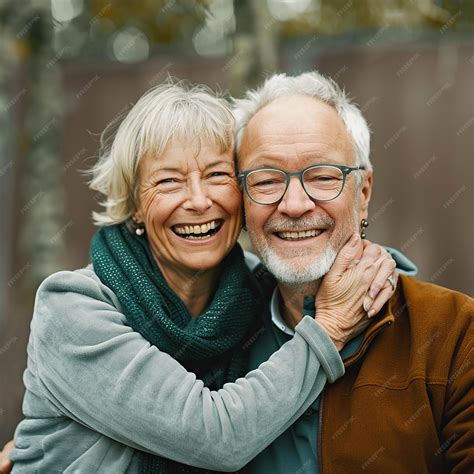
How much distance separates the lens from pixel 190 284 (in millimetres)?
2820

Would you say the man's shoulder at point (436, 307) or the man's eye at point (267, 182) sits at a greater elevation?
the man's eye at point (267, 182)

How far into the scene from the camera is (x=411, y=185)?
226 inches

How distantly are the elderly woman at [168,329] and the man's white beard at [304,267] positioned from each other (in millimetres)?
50

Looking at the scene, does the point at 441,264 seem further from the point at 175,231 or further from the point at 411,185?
the point at 175,231

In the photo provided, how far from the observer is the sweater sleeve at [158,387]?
2258mm

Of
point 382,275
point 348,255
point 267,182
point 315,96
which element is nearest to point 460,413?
point 382,275

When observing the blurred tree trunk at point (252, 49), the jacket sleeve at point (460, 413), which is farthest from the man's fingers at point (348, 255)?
the blurred tree trunk at point (252, 49)

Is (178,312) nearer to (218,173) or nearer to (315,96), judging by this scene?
(218,173)

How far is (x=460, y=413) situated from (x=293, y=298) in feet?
2.47

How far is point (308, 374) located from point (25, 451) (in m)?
1.08

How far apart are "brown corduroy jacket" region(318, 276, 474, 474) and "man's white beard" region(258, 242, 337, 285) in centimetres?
27

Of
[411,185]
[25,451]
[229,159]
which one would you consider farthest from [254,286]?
[411,185]

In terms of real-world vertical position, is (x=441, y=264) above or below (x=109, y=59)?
below

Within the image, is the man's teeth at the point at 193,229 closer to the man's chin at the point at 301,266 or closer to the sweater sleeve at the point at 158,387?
the man's chin at the point at 301,266
